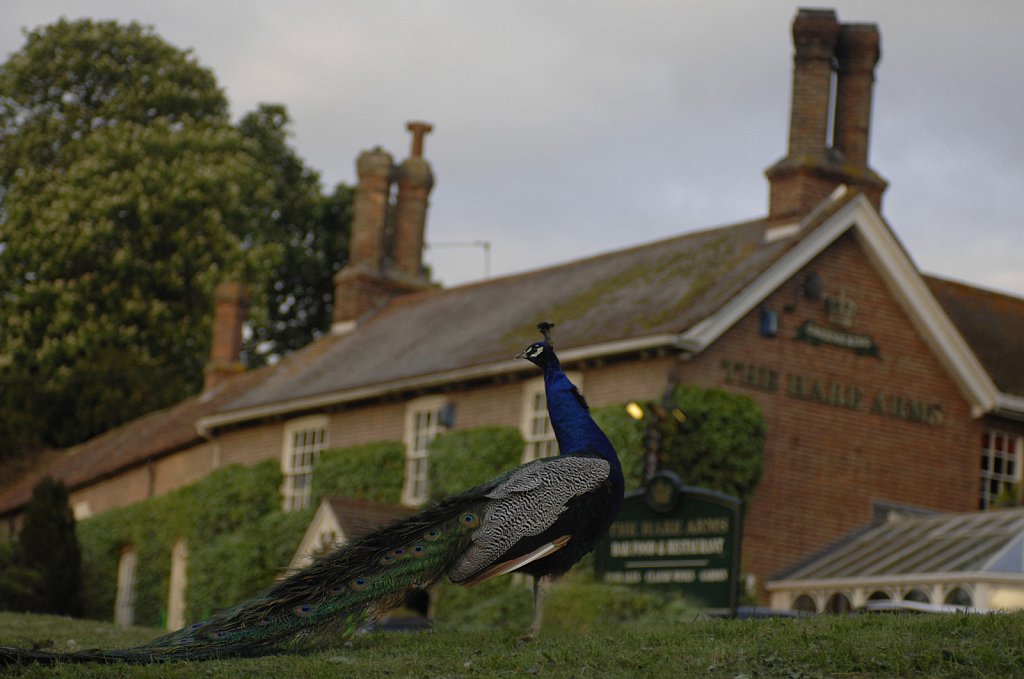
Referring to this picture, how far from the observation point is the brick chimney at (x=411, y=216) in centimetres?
3809

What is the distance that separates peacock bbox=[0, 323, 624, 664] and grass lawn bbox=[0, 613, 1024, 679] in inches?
12.6

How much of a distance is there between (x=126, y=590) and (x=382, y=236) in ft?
31.4

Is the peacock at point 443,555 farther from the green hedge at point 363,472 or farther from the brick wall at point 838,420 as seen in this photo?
the green hedge at point 363,472

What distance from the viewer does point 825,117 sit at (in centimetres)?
2742

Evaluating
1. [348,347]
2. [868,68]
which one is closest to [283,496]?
[348,347]

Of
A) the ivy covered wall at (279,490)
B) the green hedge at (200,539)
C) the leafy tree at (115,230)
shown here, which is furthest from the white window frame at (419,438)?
the leafy tree at (115,230)

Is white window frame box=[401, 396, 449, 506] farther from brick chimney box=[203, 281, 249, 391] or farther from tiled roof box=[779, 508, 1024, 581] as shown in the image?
brick chimney box=[203, 281, 249, 391]

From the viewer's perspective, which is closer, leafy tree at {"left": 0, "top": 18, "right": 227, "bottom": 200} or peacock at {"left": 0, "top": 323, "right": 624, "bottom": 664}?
peacock at {"left": 0, "top": 323, "right": 624, "bottom": 664}

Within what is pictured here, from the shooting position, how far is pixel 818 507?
84.9 feet

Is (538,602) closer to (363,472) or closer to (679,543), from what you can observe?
(679,543)

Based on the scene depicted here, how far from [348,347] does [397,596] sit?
74.8ft

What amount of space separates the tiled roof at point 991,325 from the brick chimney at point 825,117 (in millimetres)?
2709

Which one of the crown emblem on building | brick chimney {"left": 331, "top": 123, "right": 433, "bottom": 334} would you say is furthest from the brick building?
brick chimney {"left": 331, "top": 123, "right": 433, "bottom": 334}

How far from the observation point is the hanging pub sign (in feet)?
66.1
